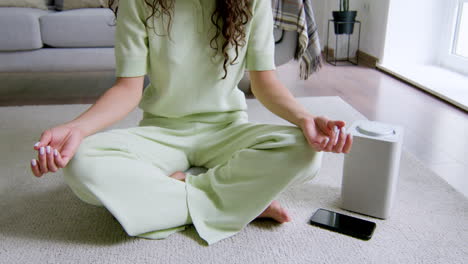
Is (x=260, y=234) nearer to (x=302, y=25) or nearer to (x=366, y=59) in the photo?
(x=302, y=25)

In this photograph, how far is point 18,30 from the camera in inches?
84.2

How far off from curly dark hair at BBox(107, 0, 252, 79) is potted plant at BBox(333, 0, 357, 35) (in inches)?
86.0

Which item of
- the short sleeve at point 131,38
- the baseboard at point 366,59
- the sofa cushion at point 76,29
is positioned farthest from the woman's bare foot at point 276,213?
the baseboard at point 366,59

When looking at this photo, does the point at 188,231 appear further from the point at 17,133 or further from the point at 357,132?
the point at 17,133

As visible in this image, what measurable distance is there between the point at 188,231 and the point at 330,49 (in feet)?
9.03

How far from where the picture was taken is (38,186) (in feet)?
4.39

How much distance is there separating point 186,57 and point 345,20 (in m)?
2.27

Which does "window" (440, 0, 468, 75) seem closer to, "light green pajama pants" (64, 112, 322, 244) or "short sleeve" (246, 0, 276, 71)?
"short sleeve" (246, 0, 276, 71)

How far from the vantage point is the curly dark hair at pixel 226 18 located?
1054 millimetres

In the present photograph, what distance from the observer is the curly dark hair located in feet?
3.46

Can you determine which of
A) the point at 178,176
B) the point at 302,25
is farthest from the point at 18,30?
the point at 178,176

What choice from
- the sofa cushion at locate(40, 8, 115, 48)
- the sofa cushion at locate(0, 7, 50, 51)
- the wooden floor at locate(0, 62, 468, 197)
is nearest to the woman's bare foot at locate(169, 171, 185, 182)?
the wooden floor at locate(0, 62, 468, 197)

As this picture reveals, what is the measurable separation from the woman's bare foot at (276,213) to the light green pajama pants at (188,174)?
60 mm

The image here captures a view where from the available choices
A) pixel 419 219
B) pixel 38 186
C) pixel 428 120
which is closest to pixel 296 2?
pixel 428 120
